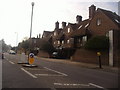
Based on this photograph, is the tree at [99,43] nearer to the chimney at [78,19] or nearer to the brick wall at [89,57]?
the brick wall at [89,57]

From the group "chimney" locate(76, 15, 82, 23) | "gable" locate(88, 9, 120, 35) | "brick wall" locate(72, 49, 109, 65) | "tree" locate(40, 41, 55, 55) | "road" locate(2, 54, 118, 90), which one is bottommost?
"road" locate(2, 54, 118, 90)

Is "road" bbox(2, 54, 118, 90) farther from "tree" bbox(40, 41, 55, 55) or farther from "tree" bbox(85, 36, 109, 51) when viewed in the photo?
"tree" bbox(40, 41, 55, 55)

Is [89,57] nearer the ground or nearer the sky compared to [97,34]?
nearer the ground

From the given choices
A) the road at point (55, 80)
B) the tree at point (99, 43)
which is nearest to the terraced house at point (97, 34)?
the tree at point (99, 43)

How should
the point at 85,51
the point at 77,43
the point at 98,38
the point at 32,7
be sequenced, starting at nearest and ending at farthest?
the point at 32,7
the point at 98,38
the point at 85,51
the point at 77,43

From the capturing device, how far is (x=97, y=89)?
433 inches

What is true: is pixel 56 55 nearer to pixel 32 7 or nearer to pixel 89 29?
pixel 89 29

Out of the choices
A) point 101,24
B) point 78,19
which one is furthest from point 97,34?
point 78,19

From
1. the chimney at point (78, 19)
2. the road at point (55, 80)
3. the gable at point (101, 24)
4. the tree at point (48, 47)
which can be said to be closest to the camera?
the road at point (55, 80)

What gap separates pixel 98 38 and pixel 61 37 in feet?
108

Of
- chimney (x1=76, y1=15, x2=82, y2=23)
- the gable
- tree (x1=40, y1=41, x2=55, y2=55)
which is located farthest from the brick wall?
chimney (x1=76, y1=15, x2=82, y2=23)

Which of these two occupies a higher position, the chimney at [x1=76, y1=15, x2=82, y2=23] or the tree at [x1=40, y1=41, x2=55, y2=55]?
the chimney at [x1=76, y1=15, x2=82, y2=23]

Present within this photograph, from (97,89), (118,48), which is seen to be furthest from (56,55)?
(97,89)

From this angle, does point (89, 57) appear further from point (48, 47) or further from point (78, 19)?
point (78, 19)
